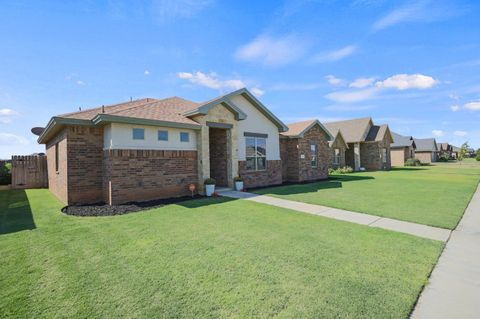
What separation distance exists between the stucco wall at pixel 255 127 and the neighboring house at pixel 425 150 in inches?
1988

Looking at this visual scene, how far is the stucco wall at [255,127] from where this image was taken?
13570 mm

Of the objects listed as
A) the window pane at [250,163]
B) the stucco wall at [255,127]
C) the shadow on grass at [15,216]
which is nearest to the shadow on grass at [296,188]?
the window pane at [250,163]

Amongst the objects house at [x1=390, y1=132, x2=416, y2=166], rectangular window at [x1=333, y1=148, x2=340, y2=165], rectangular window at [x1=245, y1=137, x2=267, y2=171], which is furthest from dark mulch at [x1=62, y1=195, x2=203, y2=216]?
house at [x1=390, y1=132, x2=416, y2=166]

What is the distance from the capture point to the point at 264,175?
14.7 meters

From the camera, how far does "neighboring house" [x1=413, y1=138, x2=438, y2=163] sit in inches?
1960

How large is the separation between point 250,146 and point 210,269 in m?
10.6

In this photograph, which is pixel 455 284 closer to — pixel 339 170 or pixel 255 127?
pixel 255 127

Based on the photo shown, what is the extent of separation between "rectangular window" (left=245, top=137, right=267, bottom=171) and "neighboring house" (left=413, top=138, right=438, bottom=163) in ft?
169

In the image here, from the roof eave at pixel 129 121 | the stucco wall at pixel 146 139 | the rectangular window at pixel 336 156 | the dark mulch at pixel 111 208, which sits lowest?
the dark mulch at pixel 111 208

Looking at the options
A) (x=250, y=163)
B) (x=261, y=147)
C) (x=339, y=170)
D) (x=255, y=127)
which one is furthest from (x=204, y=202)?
(x=339, y=170)

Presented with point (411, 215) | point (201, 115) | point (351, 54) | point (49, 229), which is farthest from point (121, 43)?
point (411, 215)

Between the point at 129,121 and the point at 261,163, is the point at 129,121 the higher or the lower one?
the higher one

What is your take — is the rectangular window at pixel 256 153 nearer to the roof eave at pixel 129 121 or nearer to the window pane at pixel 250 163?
the window pane at pixel 250 163

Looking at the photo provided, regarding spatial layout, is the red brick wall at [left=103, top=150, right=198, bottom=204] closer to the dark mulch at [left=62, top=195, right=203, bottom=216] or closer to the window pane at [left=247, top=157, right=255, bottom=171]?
the dark mulch at [left=62, top=195, right=203, bottom=216]
